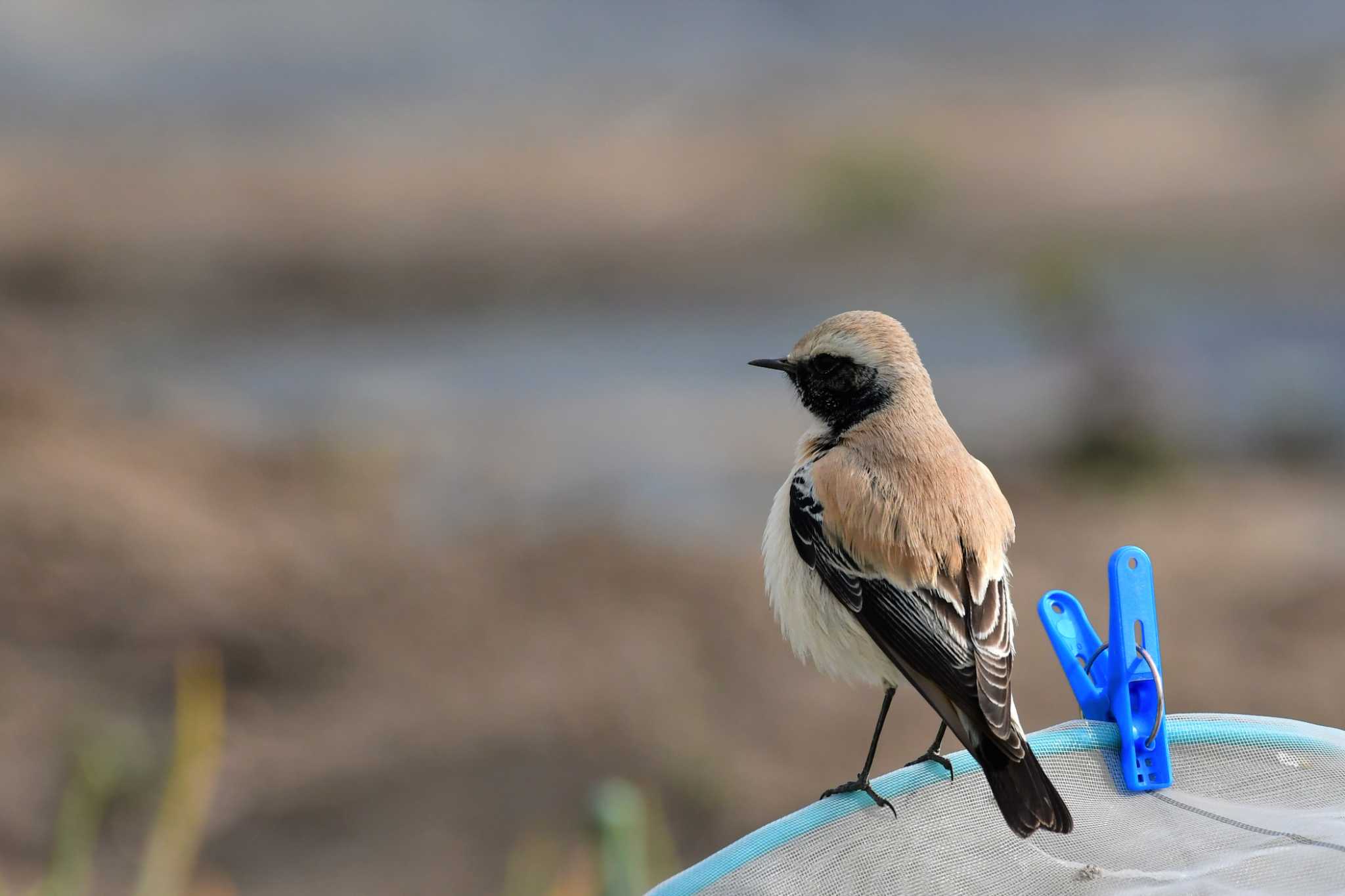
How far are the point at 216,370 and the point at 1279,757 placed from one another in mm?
9911

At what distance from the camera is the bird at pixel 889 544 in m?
2.92

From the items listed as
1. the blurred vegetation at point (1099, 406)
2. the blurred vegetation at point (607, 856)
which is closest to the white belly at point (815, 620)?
the blurred vegetation at point (607, 856)

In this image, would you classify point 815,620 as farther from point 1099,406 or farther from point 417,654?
point 1099,406

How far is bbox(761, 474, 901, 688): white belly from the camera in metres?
3.10

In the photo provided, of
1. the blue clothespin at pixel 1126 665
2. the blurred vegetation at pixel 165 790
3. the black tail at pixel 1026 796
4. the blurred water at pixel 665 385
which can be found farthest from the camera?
the blurred water at pixel 665 385

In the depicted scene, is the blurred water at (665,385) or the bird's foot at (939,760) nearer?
the bird's foot at (939,760)

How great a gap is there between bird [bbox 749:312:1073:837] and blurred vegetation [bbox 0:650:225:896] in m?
1.71

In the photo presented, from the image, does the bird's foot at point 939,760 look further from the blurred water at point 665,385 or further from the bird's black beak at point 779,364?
the blurred water at point 665,385

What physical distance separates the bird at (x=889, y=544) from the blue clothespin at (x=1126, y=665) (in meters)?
0.16

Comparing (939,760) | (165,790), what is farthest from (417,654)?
(939,760)

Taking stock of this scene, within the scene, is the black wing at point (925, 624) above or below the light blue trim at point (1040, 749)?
above

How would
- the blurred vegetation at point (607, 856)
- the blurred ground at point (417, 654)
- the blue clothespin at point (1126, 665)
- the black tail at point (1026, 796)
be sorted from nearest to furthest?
the black tail at point (1026, 796)
the blue clothespin at point (1126, 665)
the blurred vegetation at point (607, 856)
the blurred ground at point (417, 654)

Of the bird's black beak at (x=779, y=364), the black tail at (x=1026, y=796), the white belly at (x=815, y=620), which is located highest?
the bird's black beak at (x=779, y=364)

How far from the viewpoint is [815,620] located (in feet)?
10.3
